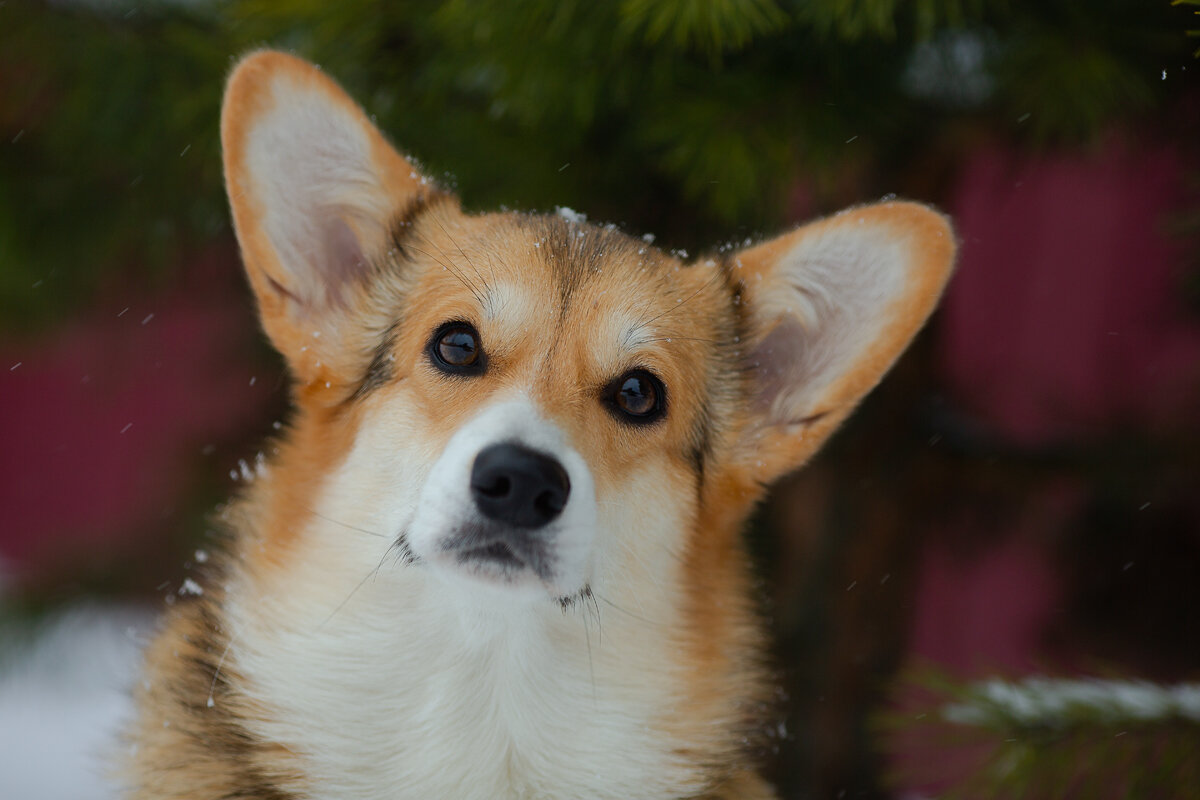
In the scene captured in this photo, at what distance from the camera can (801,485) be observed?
7.25ft

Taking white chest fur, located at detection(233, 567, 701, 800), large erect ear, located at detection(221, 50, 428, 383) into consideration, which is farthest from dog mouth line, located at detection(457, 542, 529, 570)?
large erect ear, located at detection(221, 50, 428, 383)

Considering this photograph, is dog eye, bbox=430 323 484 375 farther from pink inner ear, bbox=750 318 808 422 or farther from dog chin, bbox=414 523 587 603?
pink inner ear, bbox=750 318 808 422

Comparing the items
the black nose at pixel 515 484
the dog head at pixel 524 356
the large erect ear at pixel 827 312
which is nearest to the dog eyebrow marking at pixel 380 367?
the dog head at pixel 524 356

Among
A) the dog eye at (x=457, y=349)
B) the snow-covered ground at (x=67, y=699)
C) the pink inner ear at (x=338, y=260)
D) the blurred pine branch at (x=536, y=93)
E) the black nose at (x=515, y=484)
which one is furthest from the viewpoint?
the snow-covered ground at (x=67, y=699)

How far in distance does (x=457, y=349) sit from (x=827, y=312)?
629 mm

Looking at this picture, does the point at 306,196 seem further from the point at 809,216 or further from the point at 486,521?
the point at 809,216

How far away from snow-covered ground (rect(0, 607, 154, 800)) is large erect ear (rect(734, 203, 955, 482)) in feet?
4.01

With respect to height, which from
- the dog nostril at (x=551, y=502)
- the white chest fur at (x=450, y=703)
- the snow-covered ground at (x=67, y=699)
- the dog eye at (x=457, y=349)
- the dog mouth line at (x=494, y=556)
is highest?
the dog nostril at (x=551, y=502)

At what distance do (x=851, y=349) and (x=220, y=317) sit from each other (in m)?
1.39

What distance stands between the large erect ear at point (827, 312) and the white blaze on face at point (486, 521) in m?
0.47

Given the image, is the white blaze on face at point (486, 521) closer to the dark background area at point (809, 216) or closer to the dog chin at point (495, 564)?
the dog chin at point (495, 564)

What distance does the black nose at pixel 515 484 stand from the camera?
1345mm

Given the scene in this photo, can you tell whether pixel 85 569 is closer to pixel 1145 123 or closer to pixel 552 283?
pixel 552 283

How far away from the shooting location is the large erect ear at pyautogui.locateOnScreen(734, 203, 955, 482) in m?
1.55
